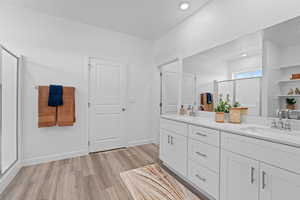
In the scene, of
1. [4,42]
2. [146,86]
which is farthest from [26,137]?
[146,86]

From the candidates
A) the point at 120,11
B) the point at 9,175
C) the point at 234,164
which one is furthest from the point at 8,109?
the point at 234,164

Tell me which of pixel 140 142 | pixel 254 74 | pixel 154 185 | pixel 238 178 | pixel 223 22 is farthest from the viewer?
pixel 140 142

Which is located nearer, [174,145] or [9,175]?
[9,175]

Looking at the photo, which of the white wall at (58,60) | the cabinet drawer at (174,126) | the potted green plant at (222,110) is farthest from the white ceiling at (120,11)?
the cabinet drawer at (174,126)

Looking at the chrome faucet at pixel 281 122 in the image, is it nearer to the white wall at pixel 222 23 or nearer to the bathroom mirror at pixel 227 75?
the bathroom mirror at pixel 227 75

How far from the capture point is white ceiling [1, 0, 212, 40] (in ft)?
7.14

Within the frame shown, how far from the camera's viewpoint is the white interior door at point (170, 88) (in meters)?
3.03

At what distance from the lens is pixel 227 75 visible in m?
1.93

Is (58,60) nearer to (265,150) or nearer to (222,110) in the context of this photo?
(222,110)

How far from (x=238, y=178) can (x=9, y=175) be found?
2814 millimetres

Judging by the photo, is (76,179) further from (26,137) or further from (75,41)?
(75,41)

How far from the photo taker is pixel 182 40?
104 inches

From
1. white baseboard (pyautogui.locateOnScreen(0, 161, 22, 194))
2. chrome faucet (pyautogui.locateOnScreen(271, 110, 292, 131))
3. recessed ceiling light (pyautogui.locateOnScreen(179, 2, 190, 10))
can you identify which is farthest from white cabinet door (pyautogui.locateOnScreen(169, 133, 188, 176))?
white baseboard (pyautogui.locateOnScreen(0, 161, 22, 194))

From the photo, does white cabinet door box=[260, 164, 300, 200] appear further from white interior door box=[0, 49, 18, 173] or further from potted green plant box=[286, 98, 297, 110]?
white interior door box=[0, 49, 18, 173]
